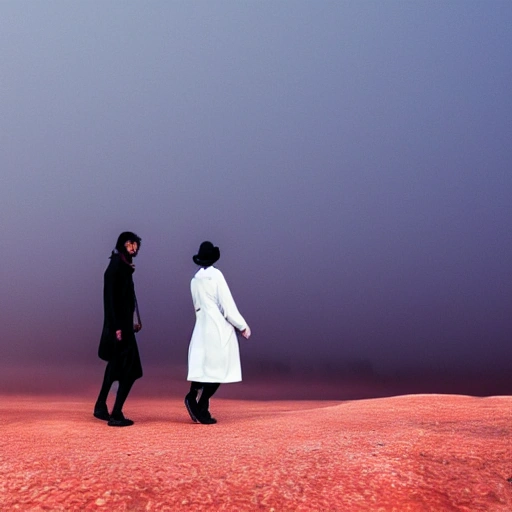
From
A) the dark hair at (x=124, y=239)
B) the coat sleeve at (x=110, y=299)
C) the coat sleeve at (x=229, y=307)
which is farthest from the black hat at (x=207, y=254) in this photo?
the coat sleeve at (x=110, y=299)

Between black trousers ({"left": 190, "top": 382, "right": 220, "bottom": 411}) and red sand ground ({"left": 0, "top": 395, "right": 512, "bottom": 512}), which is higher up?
black trousers ({"left": 190, "top": 382, "right": 220, "bottom": 411})

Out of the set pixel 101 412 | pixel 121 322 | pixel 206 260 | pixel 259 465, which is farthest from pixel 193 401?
pixel 259 465

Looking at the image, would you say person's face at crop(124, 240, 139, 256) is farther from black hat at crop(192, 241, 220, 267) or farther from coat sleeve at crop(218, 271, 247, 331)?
coat sleeve at crop(218, 271, 247, 331)

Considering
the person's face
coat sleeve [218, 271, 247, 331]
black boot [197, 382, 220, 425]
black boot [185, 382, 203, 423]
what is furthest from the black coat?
coat sleeve [218, 271, 247, 331]

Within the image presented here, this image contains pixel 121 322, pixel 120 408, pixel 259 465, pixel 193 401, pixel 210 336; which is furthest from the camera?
pixel 210 336

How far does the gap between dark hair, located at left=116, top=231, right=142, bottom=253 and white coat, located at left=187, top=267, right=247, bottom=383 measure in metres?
1.08

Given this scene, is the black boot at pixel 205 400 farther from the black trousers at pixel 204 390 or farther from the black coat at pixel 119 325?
the black coat at pixel 119 325

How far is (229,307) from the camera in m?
9.41

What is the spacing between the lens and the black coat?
29.6 feet

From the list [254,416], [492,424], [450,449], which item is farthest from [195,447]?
[492,424]

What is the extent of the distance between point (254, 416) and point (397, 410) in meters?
2.29

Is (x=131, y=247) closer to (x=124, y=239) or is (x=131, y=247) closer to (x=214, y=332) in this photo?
(x=124, y=239)

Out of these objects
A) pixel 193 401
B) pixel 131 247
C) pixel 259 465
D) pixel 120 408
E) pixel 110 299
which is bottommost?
pixel 259 465

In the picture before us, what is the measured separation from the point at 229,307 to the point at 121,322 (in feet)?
4.84
